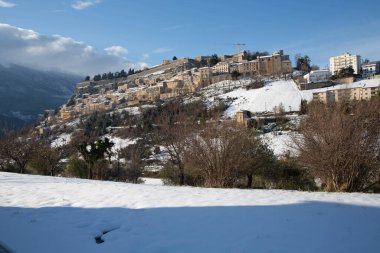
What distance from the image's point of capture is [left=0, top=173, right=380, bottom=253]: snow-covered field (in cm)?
548

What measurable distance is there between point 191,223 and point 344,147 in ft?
23.0

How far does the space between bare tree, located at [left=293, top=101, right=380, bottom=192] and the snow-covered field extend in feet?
9.38

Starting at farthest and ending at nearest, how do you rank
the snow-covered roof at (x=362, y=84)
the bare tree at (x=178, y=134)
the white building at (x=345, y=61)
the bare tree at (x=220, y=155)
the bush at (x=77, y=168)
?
the white building at (x=345, y=61) → the snow-covered roof at (x=362, y=84) → the bush at (x=77, y=168) → the bare tree at (x=178, y=134) → the bare tree at (x=220, y=155)

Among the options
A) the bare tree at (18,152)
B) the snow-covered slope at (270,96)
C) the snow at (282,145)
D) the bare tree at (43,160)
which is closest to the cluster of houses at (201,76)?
the snow-covered slope at (270,96)

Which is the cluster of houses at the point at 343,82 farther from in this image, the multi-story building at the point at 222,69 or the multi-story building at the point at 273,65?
the multi-story building at the point at 222,69

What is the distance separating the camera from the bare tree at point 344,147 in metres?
11.6

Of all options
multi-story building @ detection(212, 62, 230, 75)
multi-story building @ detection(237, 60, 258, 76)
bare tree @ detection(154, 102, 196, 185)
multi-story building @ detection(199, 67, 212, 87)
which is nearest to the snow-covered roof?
multi-story building @ detection(237, 60, 258, 76)

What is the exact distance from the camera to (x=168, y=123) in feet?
68.1

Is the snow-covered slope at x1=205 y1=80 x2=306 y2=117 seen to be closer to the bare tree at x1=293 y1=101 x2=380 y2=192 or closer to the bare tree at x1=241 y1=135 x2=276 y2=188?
the bare tree at x1=241 y1=135 x2=276 y2=188

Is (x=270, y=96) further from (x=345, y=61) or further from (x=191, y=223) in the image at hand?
(x=191, y=223)

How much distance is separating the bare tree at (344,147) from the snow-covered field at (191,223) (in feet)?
9.38

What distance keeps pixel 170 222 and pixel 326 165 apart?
7.13 metres

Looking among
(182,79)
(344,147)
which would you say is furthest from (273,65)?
(344,147)

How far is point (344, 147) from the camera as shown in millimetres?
11523
